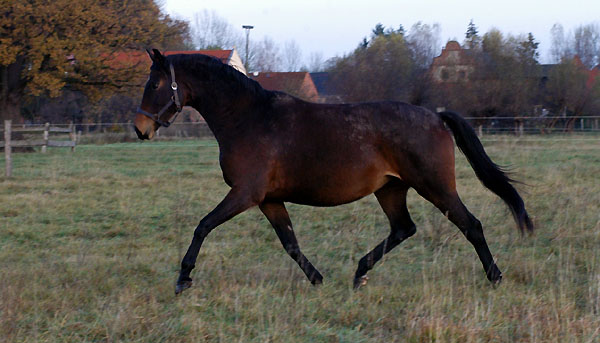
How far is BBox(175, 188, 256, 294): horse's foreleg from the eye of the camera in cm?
477

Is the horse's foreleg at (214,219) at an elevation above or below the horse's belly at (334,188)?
below

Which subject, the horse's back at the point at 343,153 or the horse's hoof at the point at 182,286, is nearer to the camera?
the horse's hoof at the point at 182,286

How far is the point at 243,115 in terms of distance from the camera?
5.15 metres

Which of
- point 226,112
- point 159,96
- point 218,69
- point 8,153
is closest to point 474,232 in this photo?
point 226,112

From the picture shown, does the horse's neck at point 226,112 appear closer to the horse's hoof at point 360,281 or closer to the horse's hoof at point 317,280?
the horse's hoof at point 317,280

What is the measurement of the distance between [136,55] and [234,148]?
22.5 metres

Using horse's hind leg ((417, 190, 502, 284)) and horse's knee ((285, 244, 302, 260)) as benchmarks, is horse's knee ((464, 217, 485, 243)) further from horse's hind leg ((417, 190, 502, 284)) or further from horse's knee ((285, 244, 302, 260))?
horse's knee ((285, 244, 302, 260))

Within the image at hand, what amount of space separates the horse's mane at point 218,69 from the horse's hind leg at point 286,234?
3.16 feet

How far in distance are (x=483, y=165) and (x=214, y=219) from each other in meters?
2.43

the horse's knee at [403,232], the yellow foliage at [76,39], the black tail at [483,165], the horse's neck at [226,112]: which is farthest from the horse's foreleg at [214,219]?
the yellow foliage at [76,39]

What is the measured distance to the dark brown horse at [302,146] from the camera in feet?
16.3

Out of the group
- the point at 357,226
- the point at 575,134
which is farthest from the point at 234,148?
the point at 575,134

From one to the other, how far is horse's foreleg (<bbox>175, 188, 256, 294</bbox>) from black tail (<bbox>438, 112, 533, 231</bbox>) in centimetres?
193

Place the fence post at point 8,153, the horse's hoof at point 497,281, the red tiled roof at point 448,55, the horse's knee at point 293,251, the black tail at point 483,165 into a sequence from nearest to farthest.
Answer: the horse's hoof at point 497,281, the horse's knee at point 293,251, the black tail at point 483,165, the fence post at point 8,153, the red tiled roof at point 448,55
